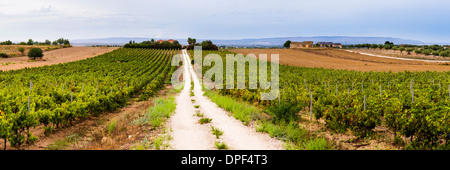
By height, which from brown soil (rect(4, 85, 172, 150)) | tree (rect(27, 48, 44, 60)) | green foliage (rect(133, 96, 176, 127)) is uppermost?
tree (rect(27, 48, 44, 60))

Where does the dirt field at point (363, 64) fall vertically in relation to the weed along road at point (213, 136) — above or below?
above

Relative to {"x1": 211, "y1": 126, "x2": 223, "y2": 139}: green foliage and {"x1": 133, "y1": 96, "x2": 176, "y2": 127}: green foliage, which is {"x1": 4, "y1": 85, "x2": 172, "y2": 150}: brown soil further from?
{"x1": 211, "y1": 126, "x2": 223, "y2": 139}: green foliage

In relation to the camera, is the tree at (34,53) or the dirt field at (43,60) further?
the tree at (34,53)

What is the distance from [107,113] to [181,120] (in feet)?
17.0

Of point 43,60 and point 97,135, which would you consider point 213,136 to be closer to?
point 97,135

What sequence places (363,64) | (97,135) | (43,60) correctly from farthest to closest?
(43,60), (363,64), (97,135)

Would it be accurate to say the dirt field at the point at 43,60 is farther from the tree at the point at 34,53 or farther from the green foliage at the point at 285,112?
the green foliage at the point at 285,112

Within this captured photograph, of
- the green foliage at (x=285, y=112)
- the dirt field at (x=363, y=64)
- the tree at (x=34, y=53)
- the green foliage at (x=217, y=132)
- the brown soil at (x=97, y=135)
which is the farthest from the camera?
the tree at (x=34, y=53)

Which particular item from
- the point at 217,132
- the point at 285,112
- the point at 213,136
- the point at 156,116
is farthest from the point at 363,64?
the point at 213,136

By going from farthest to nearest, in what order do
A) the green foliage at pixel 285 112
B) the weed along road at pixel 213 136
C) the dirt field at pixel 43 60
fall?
the dirt field at pixel 43 60, the green foliage at pixel 285 112, the weed along road at pixel 213 136

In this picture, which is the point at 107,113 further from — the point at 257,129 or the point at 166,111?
the point at 257,129

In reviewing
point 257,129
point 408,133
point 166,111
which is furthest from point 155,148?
point 408,133

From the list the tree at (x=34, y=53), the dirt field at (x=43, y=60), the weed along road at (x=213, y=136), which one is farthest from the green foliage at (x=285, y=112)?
the tree at (x=34, y=53)

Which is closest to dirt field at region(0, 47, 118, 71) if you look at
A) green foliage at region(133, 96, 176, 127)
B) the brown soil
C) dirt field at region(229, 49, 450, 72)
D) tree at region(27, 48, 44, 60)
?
tree at region(27, 48, 44, 60)
